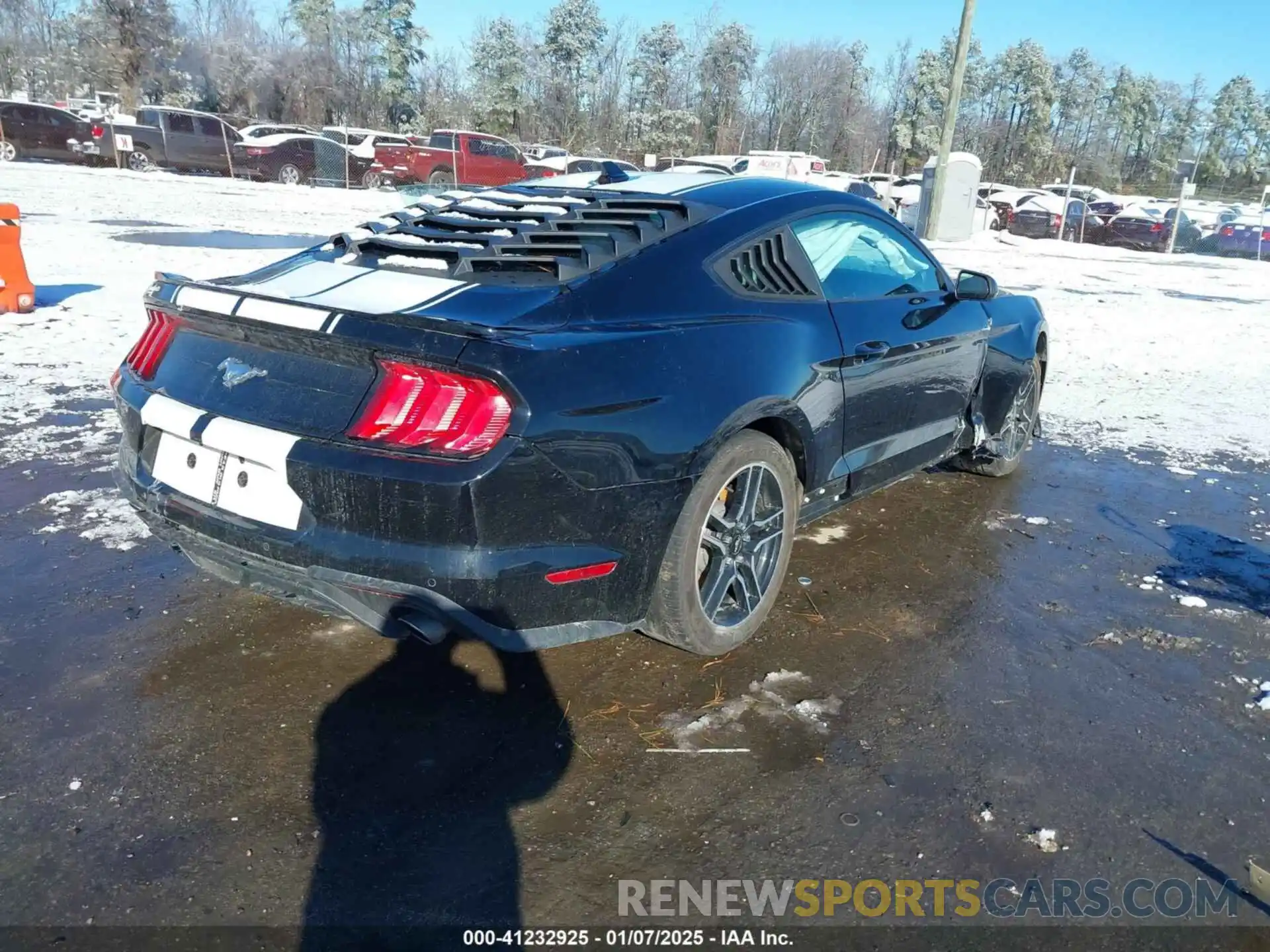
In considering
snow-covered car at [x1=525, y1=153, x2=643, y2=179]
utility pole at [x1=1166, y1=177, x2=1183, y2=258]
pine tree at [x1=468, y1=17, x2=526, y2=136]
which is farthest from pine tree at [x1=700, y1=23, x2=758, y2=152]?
utility pole at [x1=1166, y1=177, x2=1183, y2=258]

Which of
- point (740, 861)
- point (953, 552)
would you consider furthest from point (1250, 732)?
point (740, 861)

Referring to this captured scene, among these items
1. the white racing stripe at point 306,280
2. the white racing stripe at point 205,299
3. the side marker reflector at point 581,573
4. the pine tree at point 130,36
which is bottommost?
the side marker reflector at point 581,573

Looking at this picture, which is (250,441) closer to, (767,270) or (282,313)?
(282,313)

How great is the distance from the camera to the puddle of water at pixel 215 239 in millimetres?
12078

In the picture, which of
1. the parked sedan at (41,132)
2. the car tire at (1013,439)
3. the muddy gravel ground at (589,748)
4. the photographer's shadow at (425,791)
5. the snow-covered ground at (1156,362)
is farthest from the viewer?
the parked sedan at (41,132)

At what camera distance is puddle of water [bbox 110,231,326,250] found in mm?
12078

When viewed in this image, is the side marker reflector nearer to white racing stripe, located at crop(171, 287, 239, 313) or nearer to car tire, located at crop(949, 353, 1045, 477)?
white racing stripe, located at crop(171, 287, 239, 313)

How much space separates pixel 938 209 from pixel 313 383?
20.5 m

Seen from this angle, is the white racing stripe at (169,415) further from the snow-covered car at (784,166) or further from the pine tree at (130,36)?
the pine tree at (130,36)

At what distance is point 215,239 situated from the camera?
12.8 metres

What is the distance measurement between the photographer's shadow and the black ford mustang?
1.27 ft

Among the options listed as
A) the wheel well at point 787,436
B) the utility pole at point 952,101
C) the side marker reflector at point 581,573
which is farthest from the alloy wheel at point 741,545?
the utility pole at point 952,101

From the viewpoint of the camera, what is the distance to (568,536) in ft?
8.33

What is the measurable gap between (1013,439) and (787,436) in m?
2.57
